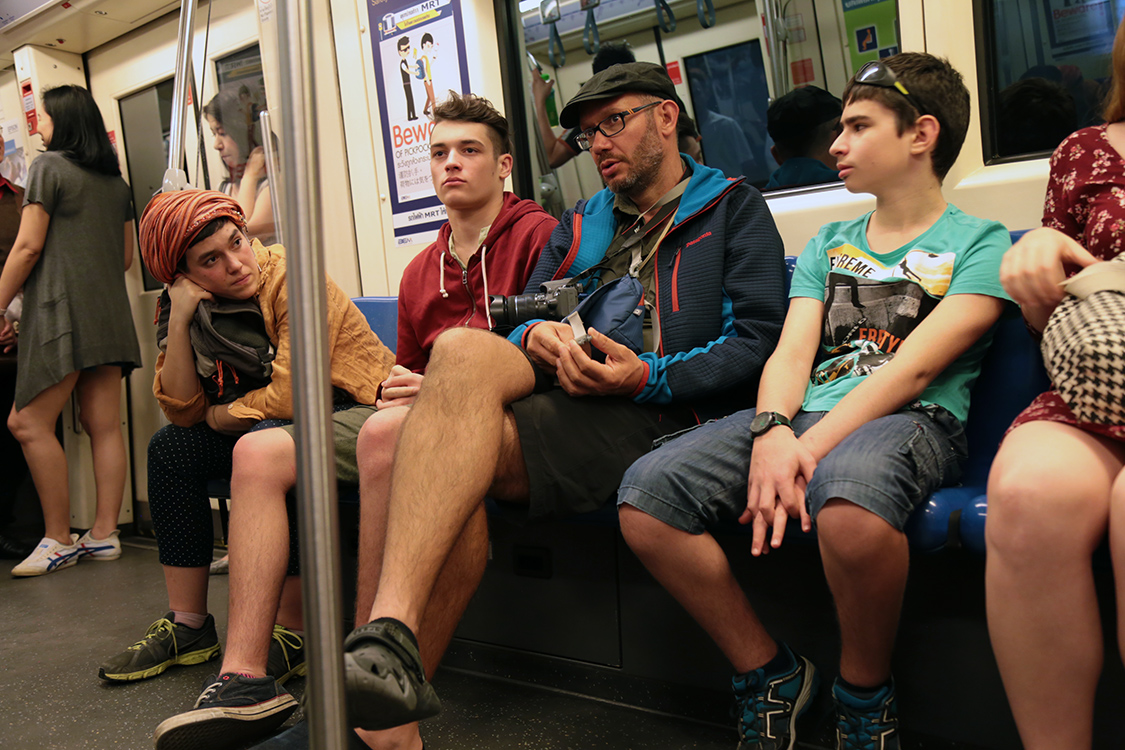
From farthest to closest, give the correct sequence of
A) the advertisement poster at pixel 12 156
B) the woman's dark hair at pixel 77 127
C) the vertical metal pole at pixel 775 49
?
the advertisement poster at pixel 12 156, the woman's dark hair at pixel 77 127, the vertical metal pole at pixel 775 49

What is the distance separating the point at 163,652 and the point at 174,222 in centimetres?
115

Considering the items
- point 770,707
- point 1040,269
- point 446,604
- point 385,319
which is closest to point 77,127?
point 385,319

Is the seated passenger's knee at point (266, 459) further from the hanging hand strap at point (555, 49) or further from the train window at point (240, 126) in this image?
the train window at point (240, 126)

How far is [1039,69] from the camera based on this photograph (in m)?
2.08

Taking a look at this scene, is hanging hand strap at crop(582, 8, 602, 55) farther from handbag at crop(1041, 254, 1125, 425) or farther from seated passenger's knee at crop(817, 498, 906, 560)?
seated passenger's knee at crop(817, 498, 906, 560)

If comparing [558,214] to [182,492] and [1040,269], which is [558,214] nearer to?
[182,492]

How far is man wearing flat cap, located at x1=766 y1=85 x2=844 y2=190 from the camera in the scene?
8.07 ft

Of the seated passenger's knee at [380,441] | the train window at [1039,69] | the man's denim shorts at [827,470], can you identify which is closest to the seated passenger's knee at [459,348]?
the seated passenger's knee at [380,441]

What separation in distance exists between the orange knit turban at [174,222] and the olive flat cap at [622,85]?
98 centimetres

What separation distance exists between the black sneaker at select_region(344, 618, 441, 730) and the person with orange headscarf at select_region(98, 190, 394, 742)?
0.96 m

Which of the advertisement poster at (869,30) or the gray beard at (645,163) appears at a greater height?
the advertisement poster at (869,30)

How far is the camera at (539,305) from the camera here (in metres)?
1.77

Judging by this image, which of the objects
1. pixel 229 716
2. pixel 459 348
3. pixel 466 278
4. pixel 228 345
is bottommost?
pixel 229 716

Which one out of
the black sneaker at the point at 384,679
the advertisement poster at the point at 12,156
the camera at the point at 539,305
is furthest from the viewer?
the advertisement poster at the point at 12,156
